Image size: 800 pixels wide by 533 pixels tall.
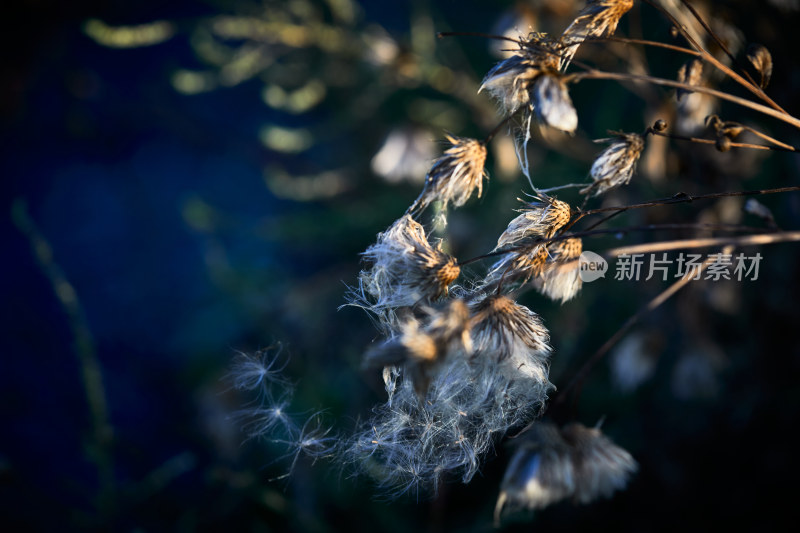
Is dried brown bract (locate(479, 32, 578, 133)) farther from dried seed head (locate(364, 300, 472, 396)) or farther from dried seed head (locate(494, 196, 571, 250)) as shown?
dried seed head (locate(364, 300, 472, 396))

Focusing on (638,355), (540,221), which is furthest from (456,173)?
(638,355)

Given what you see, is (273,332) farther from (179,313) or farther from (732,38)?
(732,38)

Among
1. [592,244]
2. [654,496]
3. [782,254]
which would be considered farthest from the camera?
[592,244]

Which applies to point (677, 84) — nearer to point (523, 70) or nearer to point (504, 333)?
point (523, 70)

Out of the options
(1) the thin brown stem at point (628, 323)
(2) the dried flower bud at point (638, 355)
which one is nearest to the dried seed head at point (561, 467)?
(1) the thin brown stem at point (628, 323)

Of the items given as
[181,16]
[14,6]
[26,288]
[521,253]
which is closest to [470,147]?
[521,253]

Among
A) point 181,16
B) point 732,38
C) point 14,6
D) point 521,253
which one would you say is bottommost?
point 521,253

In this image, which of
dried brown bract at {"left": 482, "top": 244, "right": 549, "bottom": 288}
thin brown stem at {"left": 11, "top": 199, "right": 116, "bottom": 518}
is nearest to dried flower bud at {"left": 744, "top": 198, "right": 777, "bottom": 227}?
dried brown bract at {"left": 482, "top": 244, "right": 549, "bottom": 288}
